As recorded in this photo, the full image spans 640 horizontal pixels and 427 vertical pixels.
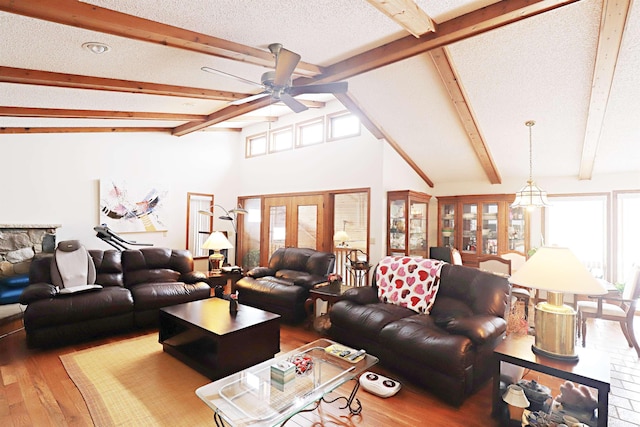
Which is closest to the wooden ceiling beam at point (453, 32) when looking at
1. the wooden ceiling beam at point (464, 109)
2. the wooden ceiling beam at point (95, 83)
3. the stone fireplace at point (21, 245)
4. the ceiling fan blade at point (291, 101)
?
the wooden ceiling beam at point (464, 109)

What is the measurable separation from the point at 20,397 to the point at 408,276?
12.0 ft

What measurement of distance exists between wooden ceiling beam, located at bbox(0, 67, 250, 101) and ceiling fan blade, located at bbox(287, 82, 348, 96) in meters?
1.45

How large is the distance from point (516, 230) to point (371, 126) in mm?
3318

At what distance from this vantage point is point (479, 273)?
349 cm

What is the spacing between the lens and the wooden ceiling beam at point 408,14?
246cm

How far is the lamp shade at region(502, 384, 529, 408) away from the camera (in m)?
2.29

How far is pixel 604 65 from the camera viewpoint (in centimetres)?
331

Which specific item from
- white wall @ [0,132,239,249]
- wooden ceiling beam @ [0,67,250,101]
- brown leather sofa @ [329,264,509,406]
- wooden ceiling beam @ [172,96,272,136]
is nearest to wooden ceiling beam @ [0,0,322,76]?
wooden ceiling beam @ [0,67,250,101]

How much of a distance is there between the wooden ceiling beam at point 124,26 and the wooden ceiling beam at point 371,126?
187cm

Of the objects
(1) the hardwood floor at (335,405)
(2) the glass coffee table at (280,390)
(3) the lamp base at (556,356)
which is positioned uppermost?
(3) the lamp base at (556,356)

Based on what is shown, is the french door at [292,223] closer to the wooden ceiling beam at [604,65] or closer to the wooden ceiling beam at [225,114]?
the wooden ceiling beam at [225,114]

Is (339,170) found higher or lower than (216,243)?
higher

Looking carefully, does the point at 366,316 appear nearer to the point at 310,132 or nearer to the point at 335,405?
the point at 335,405

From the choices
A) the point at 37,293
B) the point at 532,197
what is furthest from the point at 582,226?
the point at 37,293
